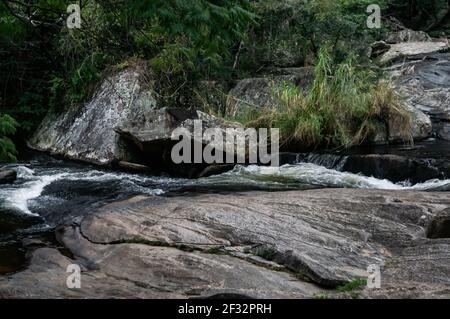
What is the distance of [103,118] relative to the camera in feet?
34.4

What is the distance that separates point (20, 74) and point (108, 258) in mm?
9802

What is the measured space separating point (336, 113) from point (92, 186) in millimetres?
4490

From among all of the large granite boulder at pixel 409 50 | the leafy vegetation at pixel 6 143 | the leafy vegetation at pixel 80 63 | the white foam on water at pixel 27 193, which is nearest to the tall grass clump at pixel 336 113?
the leafy vegetation at pixel 80 63

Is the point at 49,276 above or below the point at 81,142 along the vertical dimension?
below

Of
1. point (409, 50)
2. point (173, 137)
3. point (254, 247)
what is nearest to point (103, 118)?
point (173, 137)

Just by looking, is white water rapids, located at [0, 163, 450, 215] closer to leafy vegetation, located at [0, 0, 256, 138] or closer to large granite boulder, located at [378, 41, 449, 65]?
leafy vegetation, located at [0, 0, 256, 138]

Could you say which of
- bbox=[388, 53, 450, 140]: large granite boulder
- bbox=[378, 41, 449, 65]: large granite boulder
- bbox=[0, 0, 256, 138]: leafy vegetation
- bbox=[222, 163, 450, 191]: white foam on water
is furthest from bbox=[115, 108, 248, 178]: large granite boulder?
bbox=[378, 41, 449, 65]: large granite boulder

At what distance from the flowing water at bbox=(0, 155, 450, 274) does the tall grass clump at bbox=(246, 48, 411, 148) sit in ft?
2.94

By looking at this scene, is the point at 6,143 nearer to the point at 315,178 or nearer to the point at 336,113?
the point at 315,178

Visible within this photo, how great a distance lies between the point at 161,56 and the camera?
34.7 feet

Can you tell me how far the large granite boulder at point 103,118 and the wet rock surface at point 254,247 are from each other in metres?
4.53

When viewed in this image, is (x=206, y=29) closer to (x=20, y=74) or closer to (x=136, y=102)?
(x=136, y=102)
